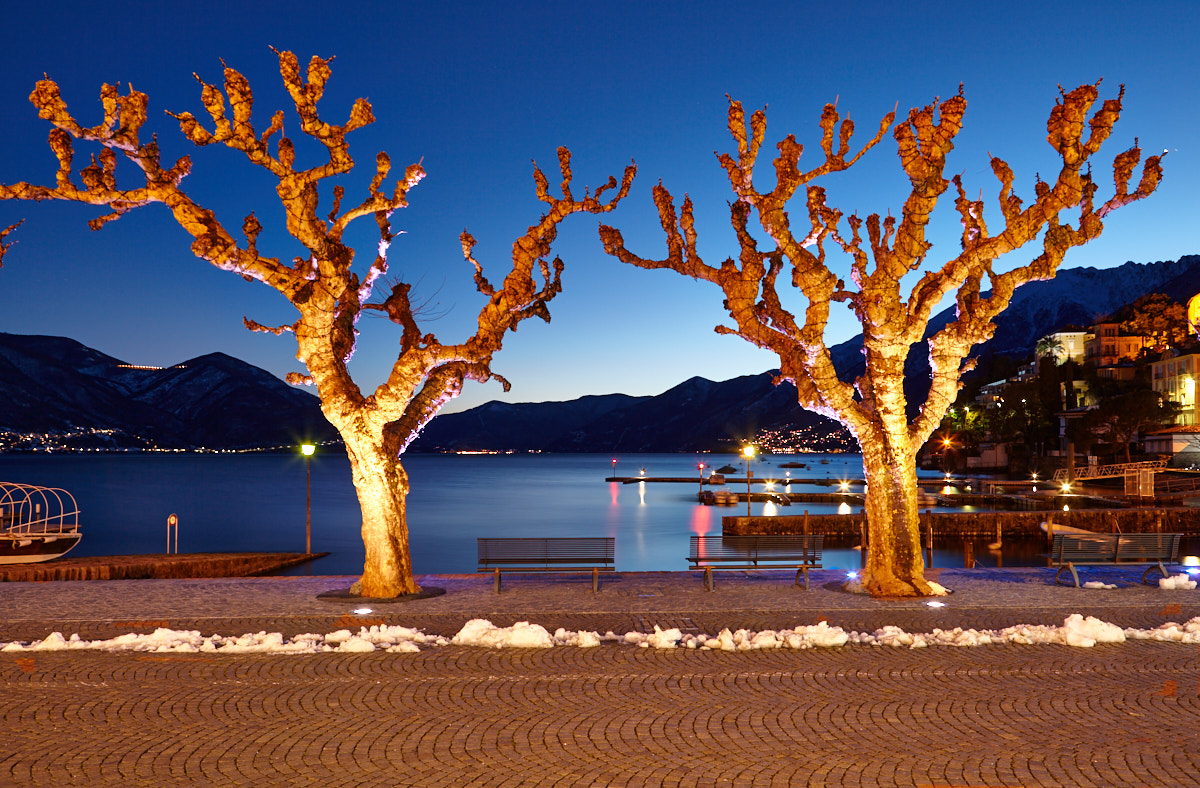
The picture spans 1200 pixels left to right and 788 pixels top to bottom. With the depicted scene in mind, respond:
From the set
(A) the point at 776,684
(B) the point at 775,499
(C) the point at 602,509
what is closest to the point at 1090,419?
(B) the point at 775,499

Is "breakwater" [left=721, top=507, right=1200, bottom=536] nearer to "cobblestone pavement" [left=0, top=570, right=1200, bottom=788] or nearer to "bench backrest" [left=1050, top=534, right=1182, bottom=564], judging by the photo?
"bench backrest" [left=1050, top=534, right=1182, bottom=564]

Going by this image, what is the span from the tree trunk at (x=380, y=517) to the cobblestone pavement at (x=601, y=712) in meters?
1.77

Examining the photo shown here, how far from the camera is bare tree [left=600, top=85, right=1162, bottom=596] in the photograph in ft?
47.9

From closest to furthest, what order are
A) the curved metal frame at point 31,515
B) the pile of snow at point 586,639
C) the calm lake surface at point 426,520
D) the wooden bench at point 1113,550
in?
the pile of snow at point 586,639 < the wooden bench at point 1113,550 < the curved metal frame at point 31,515 < the calm lake surface at point 426,520

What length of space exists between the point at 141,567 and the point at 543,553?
1144 centimetres

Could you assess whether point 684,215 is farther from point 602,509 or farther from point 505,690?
point 602,509

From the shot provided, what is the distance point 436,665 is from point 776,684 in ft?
11.9

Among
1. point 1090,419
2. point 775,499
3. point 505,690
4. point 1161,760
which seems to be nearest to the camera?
point 1161,760

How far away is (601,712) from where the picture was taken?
26.4 feet

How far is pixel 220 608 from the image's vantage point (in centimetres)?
1355

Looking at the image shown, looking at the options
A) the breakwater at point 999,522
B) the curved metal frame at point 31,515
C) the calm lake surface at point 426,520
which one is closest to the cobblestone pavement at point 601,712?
the curved metal frame at point 31,515

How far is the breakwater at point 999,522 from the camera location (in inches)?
1855

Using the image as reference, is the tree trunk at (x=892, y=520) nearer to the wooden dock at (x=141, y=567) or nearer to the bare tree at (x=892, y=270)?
the bare tree at (x=892, y=270)

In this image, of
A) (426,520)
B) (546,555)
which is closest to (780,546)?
(546,555)
